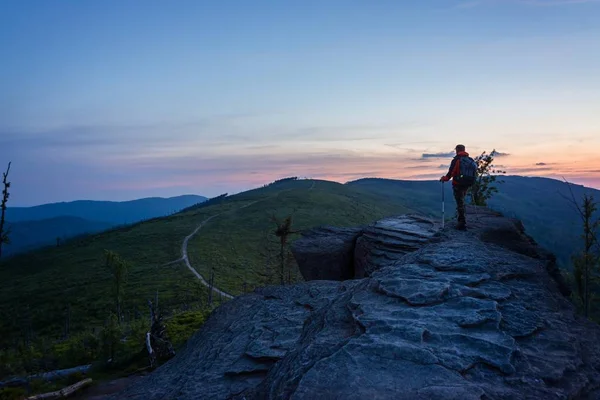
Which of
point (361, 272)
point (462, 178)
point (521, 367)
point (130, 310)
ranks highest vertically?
point (462, 178)

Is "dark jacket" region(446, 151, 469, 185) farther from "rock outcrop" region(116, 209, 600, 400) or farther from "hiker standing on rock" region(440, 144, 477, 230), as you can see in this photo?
"rock outcrop" region(116, 209, 600, 400)

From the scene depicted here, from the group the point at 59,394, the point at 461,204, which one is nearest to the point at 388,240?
the point at 461,204

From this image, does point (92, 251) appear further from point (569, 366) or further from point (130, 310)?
point (569, 366)

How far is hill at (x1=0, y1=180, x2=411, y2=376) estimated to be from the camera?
6831cm

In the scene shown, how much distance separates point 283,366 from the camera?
8500mm

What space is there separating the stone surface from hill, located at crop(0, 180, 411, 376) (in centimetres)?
1193

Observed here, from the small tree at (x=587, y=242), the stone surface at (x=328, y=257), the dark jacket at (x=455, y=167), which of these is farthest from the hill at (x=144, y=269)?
the small tree at (x=587, y=242)

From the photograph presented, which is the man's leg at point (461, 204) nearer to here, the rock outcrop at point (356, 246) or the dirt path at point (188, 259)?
the rock outcrop at point (356, 246)

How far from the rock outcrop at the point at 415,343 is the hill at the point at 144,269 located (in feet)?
90.1

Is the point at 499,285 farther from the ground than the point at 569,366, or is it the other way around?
the point at 499,285

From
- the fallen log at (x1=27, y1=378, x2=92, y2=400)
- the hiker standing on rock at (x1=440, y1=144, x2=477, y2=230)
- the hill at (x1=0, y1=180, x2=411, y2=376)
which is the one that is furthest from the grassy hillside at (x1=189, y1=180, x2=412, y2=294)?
the hiker standing on rock at (x1=440, y1=144, x2=477, y2=230)

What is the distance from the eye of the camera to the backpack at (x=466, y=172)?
1872cm

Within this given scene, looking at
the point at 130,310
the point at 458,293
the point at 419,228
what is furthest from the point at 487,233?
the point at 130,310

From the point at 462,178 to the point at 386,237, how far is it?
272 inches
